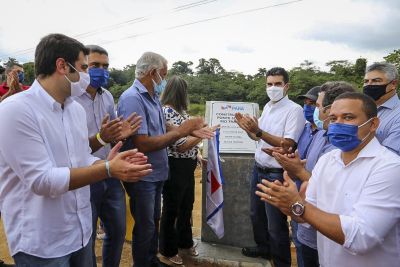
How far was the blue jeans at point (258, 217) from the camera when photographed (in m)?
4.27

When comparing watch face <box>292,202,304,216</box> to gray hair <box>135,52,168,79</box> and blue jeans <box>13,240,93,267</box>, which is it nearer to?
blue jeans <box>13,240,93,267</box>

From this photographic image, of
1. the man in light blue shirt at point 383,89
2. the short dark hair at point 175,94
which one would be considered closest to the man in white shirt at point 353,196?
the man in light blue shirt at point 383,89

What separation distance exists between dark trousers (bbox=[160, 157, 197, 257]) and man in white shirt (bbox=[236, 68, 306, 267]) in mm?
788

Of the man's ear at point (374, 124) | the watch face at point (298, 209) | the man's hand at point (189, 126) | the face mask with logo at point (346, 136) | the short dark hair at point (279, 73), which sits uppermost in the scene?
the short dark hair at point (279, 73)

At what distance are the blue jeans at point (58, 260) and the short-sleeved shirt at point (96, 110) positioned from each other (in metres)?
1.13

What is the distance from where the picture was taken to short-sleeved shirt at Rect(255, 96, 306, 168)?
3.97 meters

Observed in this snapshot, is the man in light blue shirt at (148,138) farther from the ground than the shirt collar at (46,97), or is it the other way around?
the shirt collar at (46,97)

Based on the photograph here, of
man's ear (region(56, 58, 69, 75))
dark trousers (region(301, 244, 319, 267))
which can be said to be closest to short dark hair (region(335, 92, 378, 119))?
dark trousers (region(301, 244, 319, 267))

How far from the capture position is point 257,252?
447cm

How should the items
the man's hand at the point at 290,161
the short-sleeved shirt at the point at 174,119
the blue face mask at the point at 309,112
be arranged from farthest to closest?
1. the short-sleeved shirt at the point at 174,119
2. the blue face mask at the point at 309,112
3. the man's hand at the point at 290,161

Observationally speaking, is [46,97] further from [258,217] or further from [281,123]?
[258,217]

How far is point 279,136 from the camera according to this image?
4098 millimetres

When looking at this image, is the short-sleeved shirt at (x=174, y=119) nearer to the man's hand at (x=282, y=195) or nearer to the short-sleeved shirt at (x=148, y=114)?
the short-sleeved shirt at (x=148, y=114)

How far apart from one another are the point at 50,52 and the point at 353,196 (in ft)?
6.55
